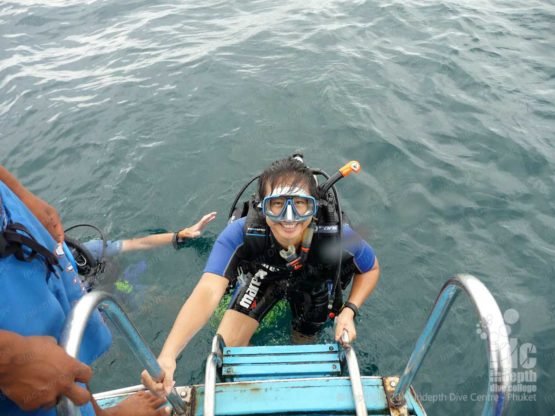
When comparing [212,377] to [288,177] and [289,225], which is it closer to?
[289,225]

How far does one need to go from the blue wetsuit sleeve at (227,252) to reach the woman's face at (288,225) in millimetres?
286

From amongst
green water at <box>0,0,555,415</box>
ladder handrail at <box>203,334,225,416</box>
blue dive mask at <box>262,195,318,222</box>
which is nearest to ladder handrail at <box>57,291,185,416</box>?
ladder handrail at <box>203,334,225,416</box>

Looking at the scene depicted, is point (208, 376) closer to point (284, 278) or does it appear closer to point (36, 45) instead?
point (284, 278)

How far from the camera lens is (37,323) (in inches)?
63.4

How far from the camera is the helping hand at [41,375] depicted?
49.9 inches

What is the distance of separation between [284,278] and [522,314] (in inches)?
87.1

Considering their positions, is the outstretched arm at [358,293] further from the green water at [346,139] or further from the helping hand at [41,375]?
the helping hand at [41,375]

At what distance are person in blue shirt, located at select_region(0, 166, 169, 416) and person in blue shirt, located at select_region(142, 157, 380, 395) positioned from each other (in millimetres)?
392

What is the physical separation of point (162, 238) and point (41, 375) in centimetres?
340

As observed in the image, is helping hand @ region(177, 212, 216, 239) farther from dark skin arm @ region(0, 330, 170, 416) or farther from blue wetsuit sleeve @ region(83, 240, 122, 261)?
dark skin arm @ region(0, 330, 170, 416)

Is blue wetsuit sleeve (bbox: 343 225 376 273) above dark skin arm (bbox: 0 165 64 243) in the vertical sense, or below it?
below

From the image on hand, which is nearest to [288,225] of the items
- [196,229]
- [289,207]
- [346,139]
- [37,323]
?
[289,207]

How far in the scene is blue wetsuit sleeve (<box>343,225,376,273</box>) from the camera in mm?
3129

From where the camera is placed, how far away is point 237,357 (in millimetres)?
2525
